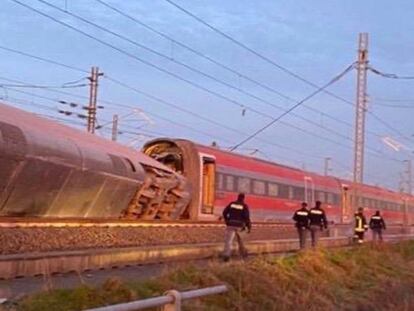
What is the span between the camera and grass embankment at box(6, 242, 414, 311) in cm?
1032

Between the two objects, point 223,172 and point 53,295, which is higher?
point 223,172

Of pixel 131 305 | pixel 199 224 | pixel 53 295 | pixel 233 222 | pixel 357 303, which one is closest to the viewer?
pixel 131 305

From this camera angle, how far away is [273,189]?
3941 centimetres

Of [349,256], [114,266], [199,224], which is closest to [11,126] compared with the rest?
[114,266]

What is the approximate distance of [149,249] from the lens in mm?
19266

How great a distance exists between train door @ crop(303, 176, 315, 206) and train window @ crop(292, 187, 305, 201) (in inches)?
21.6

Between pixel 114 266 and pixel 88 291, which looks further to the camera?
pixel 114 266

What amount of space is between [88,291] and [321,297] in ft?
18.1

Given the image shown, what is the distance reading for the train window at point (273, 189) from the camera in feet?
127

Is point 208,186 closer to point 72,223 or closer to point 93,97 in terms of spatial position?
point 72,223

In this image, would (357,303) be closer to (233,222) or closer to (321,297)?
(321,297)

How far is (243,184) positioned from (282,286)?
21.8m

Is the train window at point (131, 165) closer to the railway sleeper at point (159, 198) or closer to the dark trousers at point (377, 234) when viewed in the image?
the railway sleeper at point (159, 198)

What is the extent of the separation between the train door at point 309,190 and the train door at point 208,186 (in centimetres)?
1239
